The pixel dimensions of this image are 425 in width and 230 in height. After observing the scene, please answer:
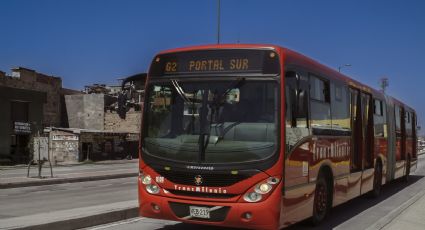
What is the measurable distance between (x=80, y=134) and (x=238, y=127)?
46.1 metres

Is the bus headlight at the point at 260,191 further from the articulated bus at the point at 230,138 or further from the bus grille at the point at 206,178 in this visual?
the bus grille at the point at 206,178

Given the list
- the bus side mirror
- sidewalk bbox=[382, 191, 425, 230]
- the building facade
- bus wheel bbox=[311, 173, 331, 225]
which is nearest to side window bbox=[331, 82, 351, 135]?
bus wheel bbox=[311, 173, 331, 225]

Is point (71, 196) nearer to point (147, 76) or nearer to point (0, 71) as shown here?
point (147, 76)

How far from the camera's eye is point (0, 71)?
159 ft

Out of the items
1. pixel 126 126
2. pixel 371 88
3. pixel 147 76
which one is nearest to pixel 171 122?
pixel 147 76

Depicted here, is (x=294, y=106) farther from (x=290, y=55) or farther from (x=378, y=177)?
(x=378, y=177)

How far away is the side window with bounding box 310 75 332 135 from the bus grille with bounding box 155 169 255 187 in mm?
2188

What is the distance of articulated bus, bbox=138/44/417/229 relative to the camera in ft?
25.8

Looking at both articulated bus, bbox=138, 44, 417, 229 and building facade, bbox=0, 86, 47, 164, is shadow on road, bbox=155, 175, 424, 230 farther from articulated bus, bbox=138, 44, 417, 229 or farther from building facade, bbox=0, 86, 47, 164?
building facade, bbox=0, 86, 47, 164

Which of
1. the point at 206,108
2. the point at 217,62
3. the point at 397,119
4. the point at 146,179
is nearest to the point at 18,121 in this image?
the point at 397,119

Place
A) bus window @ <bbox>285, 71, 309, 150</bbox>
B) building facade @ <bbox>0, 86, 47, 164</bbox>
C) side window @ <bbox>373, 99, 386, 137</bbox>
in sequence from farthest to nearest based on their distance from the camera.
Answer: building facade @ <bbox>0, 86, 47, 164</bbox> → side window @ <bbox>373, 99, 386, 137</bbox> → bus window @ <bbox>285, 71, 309, 150</bbox>

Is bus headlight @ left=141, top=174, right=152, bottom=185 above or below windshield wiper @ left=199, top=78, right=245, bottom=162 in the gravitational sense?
below

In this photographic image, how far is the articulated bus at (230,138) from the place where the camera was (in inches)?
309

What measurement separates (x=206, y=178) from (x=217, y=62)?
178 cm
